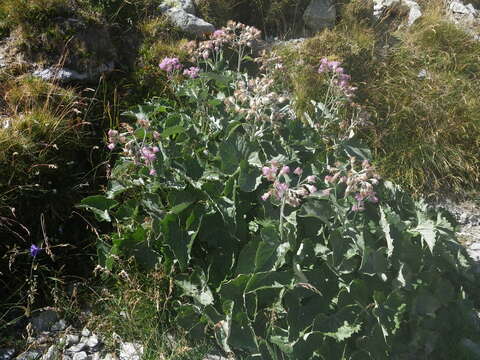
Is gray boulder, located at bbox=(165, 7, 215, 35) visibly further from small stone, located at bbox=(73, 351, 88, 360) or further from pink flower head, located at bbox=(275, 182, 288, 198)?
small stone, located at bbox=(73, 351, 88, 360)

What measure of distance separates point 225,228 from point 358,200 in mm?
743

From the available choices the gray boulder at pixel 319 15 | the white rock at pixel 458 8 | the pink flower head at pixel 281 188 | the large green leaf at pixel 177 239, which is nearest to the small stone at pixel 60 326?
the large green leaf at pixel 177 239

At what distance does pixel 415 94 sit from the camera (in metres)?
5.02

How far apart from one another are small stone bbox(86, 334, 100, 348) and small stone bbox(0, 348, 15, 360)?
389 mm

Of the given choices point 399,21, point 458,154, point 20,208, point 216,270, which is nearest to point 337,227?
point 216,270

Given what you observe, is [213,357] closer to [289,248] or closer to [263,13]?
A: [289,248]

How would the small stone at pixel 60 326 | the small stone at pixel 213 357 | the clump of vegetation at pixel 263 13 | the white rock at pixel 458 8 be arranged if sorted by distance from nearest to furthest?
1. the small stone at pixel 213 357
2. the small stone at pixel 60 326
3. the clump of vegetation at pixel 263 13
4. the white rock at pixel 458 8

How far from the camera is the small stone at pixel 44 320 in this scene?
2918mm

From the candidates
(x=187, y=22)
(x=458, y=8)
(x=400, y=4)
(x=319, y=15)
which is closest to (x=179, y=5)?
(x=187, y=22)

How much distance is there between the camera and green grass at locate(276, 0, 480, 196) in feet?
15.2

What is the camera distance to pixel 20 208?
317cm

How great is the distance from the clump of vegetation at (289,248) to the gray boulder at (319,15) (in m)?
3.51

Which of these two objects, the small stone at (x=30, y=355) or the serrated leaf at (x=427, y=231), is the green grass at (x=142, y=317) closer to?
the small stone at (x=30, y=355)

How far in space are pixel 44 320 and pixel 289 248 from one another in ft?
5.09
